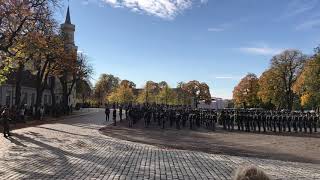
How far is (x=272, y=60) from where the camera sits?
92.0m

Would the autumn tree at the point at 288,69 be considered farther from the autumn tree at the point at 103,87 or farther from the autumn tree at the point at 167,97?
the autumn tree at the point at 103,87

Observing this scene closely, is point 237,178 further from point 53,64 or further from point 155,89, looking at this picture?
point 155,89

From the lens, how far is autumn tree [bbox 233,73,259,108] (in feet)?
377

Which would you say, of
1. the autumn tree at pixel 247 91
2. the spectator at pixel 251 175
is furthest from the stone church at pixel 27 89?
the spectator at pixel 251 175

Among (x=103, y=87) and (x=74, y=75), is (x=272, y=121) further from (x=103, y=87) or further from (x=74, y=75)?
(x=103, y=87)

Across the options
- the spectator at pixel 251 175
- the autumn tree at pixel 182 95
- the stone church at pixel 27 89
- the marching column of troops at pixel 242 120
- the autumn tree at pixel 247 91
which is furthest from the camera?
the autumn tree at pixel 182 95

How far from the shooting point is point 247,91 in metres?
117

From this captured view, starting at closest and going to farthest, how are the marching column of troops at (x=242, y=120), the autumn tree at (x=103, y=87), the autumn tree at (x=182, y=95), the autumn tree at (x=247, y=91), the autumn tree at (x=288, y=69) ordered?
the marching column of troops at (x=242, y=120), the autumn tree at (x=288, y=69), the autumn tree at (x=247, y=91), the autumn tree at (x=182, y=95), the autumn tree at (x=103, y=87)

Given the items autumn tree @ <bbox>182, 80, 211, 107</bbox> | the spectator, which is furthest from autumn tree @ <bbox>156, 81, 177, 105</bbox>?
the spectator

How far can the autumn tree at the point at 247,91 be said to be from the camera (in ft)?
377

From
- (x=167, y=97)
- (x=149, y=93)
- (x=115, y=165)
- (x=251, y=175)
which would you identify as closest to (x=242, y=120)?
(x=115, y=165)

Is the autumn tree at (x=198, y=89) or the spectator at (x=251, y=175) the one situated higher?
the autumn tree at (x=198, y=89)

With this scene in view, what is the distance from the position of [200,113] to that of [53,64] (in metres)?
19.6

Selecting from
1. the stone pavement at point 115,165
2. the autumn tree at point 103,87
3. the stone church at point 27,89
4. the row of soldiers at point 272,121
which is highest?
the autumn tree at point 103,87
